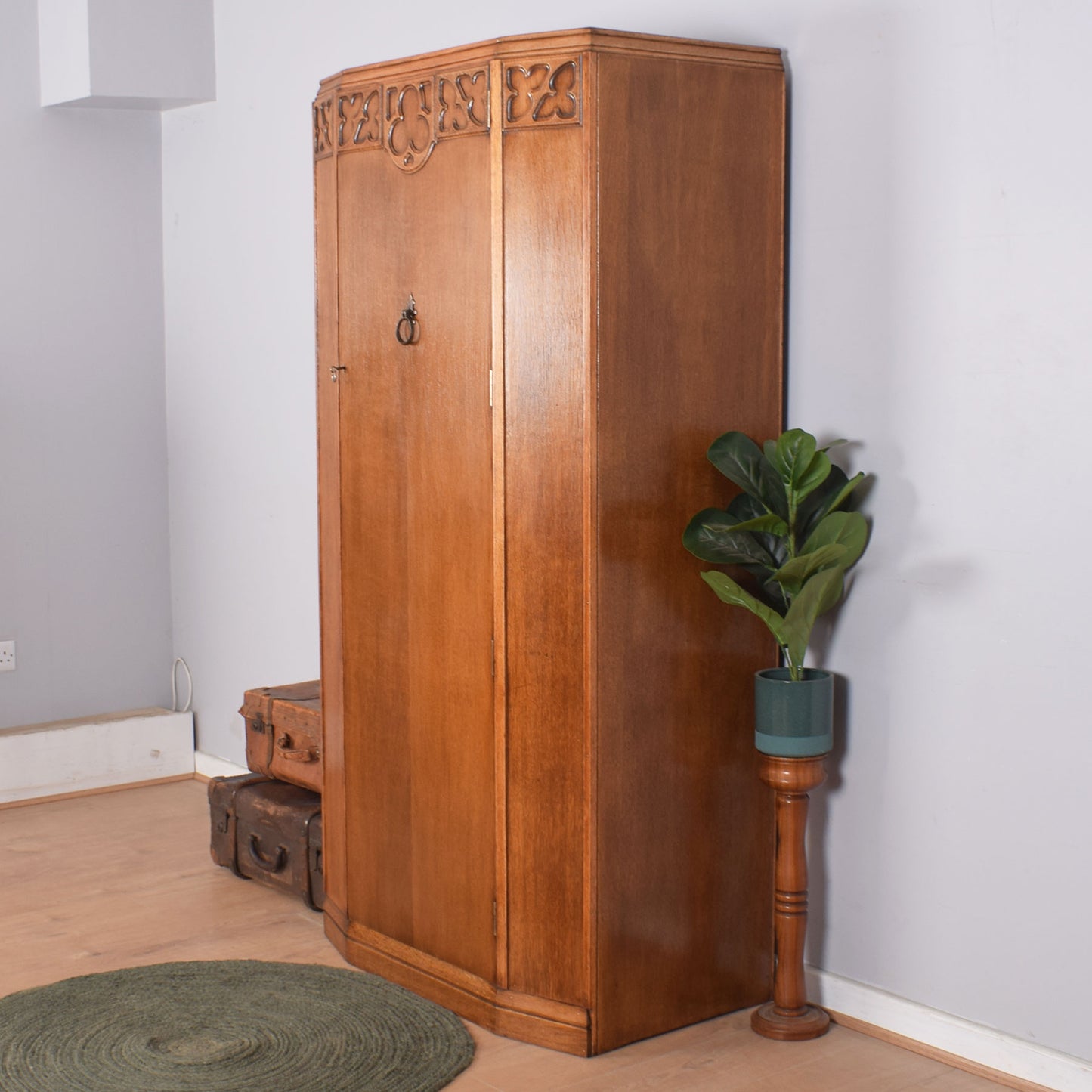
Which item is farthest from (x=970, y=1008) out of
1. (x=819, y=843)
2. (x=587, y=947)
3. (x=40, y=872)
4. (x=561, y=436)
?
(x=40, y=872)

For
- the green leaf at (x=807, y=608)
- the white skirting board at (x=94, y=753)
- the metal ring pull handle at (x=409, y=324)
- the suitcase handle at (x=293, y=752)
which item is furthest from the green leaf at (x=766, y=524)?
the white skirting board at (x=94, y=753)

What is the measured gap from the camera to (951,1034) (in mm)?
2668

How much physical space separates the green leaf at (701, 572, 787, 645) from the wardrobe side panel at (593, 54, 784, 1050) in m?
0.15

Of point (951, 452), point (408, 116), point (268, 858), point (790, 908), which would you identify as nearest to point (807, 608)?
point (951, 452)

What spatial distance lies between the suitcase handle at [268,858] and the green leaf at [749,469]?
1.68 meters

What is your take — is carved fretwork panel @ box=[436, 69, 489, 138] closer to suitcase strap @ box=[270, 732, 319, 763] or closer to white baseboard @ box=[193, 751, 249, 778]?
suitcase strap @ box=[270, 732, 319, 763]

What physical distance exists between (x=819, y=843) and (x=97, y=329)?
3.20 metres

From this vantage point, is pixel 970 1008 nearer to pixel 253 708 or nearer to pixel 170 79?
pixel 253 708

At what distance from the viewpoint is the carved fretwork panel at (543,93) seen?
2527mm

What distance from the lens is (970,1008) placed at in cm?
265

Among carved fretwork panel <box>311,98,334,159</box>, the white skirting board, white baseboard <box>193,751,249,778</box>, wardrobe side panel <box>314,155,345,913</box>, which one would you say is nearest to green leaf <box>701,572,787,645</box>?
wardrobe side panel <box>314,155,345,913</box>

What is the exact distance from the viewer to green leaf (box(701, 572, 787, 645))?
8.40 feet

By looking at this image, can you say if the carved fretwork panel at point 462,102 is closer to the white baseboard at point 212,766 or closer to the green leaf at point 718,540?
the green leaf at point 718,540

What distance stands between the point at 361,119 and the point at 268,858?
1.92m
